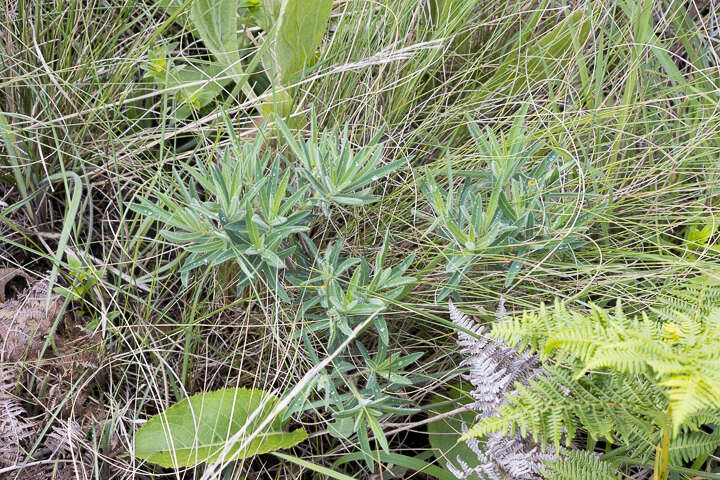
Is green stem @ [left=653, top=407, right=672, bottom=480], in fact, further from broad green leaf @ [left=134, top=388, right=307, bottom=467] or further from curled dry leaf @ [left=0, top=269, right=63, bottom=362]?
curled dry leaf @ [left=0, top=269, right=63, bottom=362]

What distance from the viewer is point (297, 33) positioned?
166 centimetres

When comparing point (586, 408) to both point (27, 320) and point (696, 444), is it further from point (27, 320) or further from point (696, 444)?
point (27, 320)

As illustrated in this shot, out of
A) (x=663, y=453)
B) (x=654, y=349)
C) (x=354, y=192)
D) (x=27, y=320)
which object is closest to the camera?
(x=654, y=349)

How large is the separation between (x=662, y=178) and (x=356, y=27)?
38.2 inches

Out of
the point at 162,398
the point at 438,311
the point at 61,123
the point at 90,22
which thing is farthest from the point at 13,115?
the point at 438,311

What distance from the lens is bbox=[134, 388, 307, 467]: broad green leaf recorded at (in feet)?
4.79

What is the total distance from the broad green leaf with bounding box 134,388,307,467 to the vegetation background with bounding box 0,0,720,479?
55mm

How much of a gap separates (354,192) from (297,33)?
1.62 ft

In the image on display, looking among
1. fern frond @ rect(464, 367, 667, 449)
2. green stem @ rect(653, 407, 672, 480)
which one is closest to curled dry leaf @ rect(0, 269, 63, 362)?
fern frond @ rect(464, 367, 667, 449)

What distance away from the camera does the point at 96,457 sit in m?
1.44

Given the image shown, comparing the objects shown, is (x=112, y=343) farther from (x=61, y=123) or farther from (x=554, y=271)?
(x=554, y=271)

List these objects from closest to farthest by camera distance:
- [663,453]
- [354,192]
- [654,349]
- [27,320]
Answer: [654,349], [663,453], [354,192], [27,320]

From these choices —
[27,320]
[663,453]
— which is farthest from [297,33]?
[663,453]

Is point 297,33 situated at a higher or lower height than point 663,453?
higher
